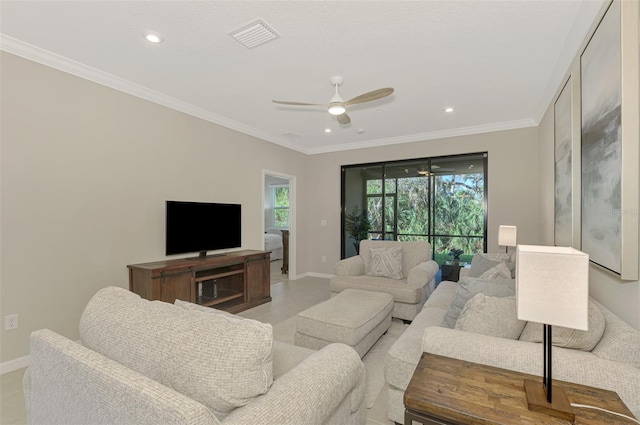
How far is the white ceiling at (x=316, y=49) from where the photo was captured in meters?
2.16

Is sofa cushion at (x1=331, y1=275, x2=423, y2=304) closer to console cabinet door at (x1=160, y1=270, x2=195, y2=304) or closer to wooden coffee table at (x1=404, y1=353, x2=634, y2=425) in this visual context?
console cabinet door at (x1=160, y1=270, x2=195, y2=304)

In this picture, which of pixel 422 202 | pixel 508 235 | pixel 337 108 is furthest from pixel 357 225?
A: pixel 337 108

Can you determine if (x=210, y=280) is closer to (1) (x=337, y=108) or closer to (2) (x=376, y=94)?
(1) (x=337, y=108)

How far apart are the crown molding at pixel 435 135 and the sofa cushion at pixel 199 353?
5.10 metres

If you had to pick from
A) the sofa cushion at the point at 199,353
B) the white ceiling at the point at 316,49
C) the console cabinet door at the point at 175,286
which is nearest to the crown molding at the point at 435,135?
the white ceiling at the point at 316,49

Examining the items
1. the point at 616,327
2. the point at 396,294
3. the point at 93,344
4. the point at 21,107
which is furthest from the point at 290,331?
the point at 21,107

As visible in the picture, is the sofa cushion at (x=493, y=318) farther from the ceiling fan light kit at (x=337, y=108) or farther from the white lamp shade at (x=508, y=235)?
the white lamp shade at (x=508, y=235)

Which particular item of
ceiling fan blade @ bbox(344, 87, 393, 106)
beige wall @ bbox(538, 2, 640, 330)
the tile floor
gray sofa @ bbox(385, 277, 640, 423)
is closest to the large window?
beige wall @ bbox(538, 2, 640, 330)

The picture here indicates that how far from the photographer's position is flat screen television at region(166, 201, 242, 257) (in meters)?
3.70

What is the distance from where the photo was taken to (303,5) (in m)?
2.11

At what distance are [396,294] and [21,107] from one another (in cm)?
413

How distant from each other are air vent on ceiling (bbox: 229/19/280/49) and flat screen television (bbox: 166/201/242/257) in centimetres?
212

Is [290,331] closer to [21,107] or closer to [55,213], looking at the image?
[55,213]

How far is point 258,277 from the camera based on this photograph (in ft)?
14.6
